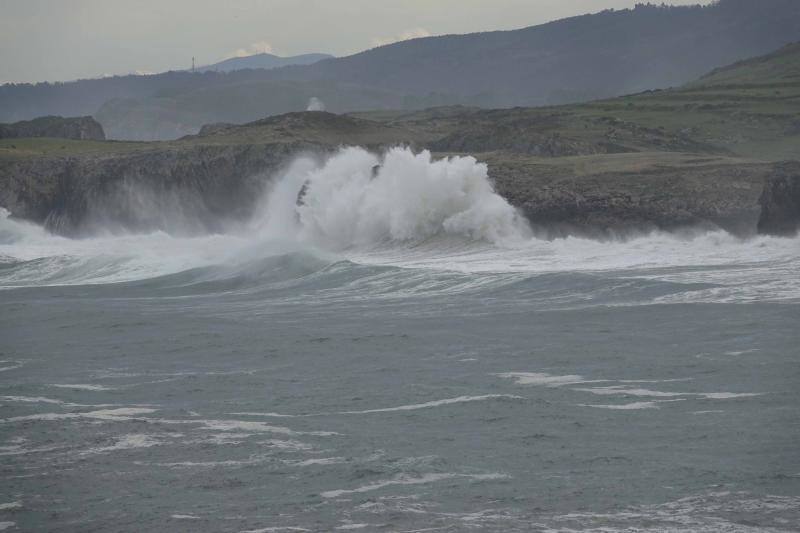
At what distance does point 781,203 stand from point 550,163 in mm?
14616

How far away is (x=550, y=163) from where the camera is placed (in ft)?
169

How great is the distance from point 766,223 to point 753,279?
29.7 ft

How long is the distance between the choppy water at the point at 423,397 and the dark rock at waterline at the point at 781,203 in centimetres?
106

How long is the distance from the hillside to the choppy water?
432cm

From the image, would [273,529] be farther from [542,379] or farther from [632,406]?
[542,379]

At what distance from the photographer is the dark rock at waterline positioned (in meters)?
37.2

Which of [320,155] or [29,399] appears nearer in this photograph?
[29,399]

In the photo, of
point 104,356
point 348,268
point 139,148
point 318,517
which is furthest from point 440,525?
point 139,148

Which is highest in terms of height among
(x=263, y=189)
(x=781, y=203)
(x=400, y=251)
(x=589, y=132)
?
(x=589, y=132)

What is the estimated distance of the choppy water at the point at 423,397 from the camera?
1382cm

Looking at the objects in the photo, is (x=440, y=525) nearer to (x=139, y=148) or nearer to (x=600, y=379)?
(x=600, y=379)

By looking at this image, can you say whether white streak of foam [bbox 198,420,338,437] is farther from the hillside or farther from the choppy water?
the hillside

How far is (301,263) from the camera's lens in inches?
1551

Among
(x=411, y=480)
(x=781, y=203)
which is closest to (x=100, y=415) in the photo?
(x=411, y=480)
